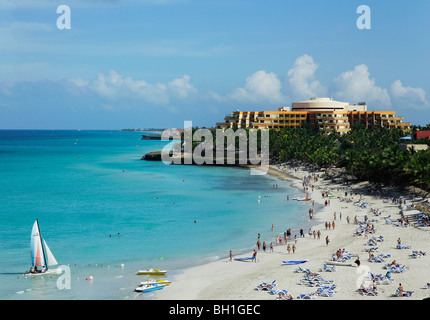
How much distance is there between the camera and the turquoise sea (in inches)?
1390

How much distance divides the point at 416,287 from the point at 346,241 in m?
14.7

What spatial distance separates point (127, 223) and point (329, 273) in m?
31.3

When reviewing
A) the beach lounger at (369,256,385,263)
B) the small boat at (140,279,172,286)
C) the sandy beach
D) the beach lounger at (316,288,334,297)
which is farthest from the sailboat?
the beach lounger at (369,256,385,263)

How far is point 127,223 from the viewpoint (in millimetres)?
57031

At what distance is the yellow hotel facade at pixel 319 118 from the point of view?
16088 cm

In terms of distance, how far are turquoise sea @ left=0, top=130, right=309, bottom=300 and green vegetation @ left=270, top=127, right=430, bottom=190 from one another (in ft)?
40.6

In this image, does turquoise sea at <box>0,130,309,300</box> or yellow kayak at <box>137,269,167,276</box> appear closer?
yellow kayak at <box>137,269,167,276</box>

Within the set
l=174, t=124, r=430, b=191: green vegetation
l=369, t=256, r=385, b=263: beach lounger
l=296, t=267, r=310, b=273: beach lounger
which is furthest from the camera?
l=174, t=124, r=430, b=191: green vegetation

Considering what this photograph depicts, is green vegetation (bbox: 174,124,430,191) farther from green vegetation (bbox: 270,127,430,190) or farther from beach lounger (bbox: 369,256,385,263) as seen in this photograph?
beach lounger (bbox: 369,256,385,263)

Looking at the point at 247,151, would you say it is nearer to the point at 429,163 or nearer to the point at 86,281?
the point at 429,163

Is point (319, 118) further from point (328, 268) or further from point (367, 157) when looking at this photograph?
point (328, 268)

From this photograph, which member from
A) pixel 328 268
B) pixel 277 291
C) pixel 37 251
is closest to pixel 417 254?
pixel 328 268

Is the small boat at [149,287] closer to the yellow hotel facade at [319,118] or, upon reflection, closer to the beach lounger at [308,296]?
the beach lounger at [308,296]
